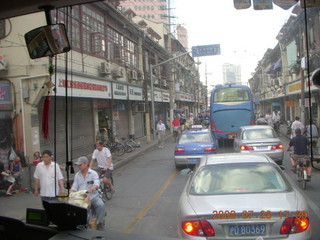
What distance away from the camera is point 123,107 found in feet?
80.2

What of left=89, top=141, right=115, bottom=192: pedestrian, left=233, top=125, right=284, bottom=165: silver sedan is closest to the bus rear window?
left=233, top=125, right=284, bottom=165: silver sedan

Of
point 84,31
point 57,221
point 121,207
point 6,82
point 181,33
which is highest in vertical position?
point 181,33

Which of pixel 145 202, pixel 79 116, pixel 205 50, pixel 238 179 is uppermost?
pixel 205 50

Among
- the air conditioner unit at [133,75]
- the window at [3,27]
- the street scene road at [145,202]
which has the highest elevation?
the air conditioner unit at [133,75]

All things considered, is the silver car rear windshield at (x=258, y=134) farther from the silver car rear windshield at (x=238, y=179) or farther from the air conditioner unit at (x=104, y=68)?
the air conditioner unit at (x=104, y=68)

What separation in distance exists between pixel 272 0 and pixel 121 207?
606 cm

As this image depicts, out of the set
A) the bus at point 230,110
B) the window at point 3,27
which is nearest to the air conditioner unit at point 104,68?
the bus at point 230,110

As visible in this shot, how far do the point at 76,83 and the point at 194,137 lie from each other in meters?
6.02

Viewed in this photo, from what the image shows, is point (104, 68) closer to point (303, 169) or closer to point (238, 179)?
point (303, 169)

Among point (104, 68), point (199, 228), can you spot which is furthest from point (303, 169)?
point (104, 68)

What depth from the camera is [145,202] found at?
8211mm

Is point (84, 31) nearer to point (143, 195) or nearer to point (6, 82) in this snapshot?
point (6, 82)

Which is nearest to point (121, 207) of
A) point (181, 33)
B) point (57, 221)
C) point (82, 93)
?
point (57, 221)

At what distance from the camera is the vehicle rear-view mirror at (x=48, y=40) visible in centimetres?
329
